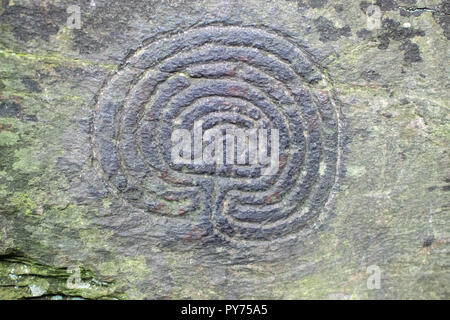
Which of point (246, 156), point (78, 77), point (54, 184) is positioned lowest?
point (54, 184)

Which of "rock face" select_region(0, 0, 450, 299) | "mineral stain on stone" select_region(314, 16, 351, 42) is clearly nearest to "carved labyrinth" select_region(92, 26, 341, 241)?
"rock face" select_region(0, 0, 450, 299)

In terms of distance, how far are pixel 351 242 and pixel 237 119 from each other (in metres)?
0.73

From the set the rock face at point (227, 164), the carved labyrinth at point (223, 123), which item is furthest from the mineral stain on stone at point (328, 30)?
the carved labyrinth at point (223, 123)

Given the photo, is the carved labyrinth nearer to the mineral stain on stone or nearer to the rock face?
the rock face

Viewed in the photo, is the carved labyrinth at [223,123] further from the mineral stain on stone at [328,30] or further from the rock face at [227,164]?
the mineral stain on stone at [328,30]

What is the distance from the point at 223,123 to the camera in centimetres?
210

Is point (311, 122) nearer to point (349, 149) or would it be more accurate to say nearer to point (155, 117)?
point (349, 149)

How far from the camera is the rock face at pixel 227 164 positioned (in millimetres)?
2051

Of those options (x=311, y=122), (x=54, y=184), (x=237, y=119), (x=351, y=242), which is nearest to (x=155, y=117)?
(x=237, y=119)

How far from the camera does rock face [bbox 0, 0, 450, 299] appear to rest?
2051mm

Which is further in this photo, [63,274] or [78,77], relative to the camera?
[63,274]

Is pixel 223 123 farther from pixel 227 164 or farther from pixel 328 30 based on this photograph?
pixel 328 30

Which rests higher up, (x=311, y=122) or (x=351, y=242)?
(x=311, y=122)

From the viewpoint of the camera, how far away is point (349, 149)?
213cm
